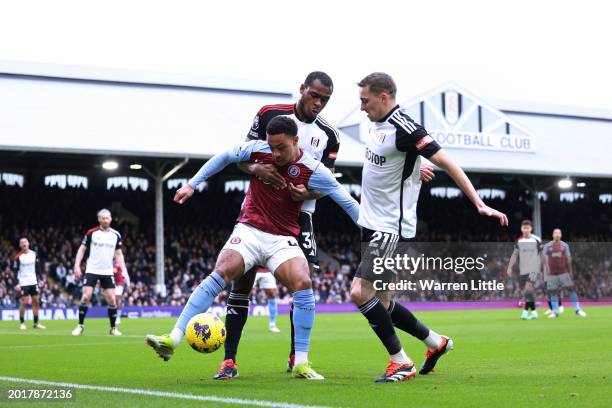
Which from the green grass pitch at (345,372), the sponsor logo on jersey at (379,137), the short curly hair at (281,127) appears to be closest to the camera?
the green grass pitch at (345,372)

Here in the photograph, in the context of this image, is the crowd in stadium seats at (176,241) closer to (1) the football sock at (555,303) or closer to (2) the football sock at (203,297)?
(1) the football sock at (555,303)

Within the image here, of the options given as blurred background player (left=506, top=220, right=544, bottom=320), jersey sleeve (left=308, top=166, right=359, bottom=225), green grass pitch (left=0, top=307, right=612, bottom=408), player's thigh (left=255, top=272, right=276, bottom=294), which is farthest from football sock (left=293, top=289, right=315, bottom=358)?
blurred background player (left=506, top=220, right=544, bottom=320)

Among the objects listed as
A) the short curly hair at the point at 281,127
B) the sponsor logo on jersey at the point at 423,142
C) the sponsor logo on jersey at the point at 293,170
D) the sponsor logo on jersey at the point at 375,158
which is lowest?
the sponsor logo on jersey at the point at 293,170

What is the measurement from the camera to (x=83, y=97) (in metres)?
35.1

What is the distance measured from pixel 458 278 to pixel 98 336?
27765 millimetres

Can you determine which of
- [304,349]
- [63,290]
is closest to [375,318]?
[304,349]

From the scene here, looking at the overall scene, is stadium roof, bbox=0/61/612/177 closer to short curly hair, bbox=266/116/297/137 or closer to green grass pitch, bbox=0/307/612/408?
green grass pitch, bbox=0/307/612/408

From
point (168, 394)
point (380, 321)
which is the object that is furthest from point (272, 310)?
point (168, 394)

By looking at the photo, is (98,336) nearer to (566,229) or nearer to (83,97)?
(83,97)

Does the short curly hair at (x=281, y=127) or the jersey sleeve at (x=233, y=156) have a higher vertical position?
the short curly hair at (x=281, y=127)

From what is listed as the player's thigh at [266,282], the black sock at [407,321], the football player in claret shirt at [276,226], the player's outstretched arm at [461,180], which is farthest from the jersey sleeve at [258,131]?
the player's thigh at [266,282]

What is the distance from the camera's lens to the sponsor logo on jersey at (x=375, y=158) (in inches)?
309

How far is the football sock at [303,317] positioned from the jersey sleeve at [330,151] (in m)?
1.50

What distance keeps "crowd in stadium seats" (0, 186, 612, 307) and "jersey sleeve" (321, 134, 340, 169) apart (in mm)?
23478
